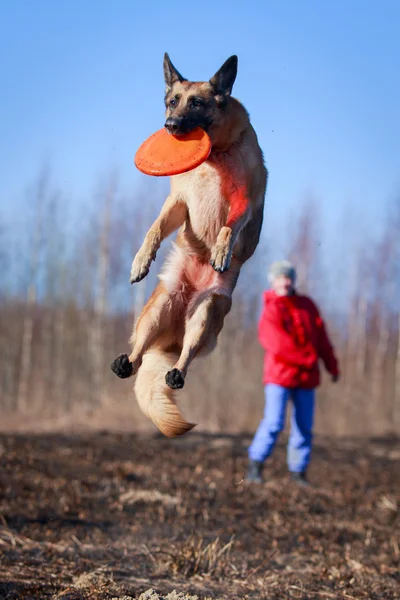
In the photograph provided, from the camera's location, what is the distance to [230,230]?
10.9 ft

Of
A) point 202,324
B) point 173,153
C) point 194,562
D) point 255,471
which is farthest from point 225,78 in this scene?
point 255,471

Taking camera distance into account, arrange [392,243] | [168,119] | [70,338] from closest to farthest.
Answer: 1. [168,119]
2. [70,338]
3. [392,243]

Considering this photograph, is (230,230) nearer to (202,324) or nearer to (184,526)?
(202,324)

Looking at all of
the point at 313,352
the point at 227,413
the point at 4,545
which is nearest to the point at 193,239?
the point at 4,545

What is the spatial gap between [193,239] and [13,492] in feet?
10.6

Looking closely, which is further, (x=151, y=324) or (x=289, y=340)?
(x=289, y=340)

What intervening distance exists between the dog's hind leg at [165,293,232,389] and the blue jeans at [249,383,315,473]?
3.17 m

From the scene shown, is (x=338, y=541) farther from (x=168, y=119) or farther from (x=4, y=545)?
(x=168, y=119)

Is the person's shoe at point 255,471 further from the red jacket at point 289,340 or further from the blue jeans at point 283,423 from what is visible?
the red jacket at point 289,340

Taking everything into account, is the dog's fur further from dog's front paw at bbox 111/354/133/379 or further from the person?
the person

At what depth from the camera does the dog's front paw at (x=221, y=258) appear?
3.25 meters

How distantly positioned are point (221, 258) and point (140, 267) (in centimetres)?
43

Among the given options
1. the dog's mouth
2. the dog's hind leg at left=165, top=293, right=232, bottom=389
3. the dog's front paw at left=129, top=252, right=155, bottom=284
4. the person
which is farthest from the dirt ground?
the dog's mouth

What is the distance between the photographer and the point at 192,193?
364cm
